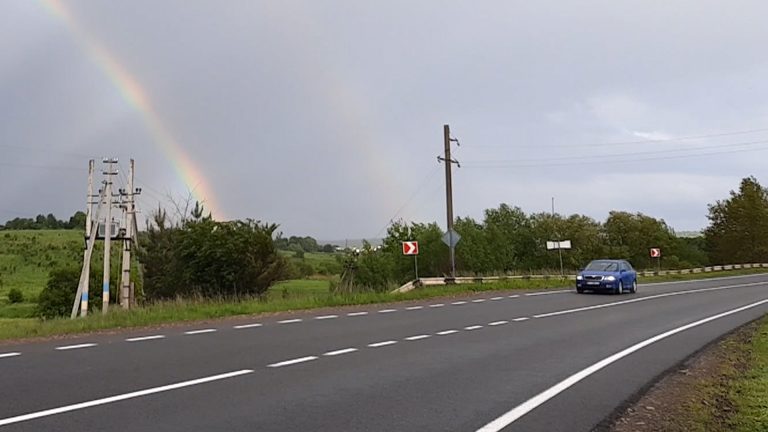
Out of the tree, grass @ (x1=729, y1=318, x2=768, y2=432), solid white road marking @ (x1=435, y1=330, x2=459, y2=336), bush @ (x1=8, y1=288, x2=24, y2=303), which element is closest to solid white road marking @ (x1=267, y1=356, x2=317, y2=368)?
solid white road marking @ (x1=435, y1=330, x2=459, y2=336)

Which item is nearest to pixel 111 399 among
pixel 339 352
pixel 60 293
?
pixel 339 352

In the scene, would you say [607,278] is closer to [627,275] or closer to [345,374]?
[627,275]

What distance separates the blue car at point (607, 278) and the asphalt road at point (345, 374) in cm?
1238

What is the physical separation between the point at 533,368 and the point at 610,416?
2.98 m

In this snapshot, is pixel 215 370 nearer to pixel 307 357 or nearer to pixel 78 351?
pixel 307 357

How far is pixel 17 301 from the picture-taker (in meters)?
66.1

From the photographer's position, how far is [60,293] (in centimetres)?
5647

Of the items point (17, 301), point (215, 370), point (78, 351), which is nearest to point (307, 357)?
point (215, 370)

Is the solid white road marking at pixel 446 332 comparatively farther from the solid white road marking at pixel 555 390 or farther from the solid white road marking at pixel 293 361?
the solid white road marking at pixel 293 361

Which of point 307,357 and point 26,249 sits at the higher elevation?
point 26,249

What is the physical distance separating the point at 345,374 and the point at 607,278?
23353mm

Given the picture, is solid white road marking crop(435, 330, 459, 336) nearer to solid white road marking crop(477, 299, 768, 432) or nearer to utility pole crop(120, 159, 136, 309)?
solid white road marking crop(477, 299, 768, 432)

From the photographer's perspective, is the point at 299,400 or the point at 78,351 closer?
the point at 299,400

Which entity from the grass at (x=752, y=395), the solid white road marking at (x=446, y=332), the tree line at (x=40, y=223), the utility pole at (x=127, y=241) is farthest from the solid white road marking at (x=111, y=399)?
the tree line at (x=40, y=223)
